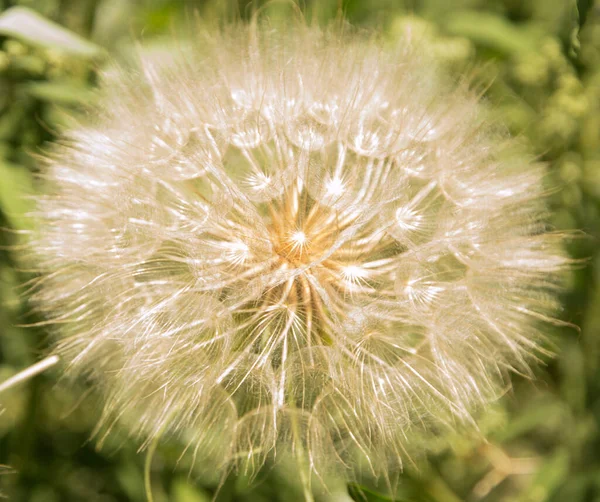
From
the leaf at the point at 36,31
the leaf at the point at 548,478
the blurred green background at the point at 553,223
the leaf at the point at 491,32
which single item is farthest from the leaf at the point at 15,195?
the leaf at the point at 548,478

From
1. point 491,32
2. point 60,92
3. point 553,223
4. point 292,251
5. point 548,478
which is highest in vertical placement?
point 491,32

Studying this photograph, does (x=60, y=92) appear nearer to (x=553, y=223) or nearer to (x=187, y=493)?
(x=187, y=493)

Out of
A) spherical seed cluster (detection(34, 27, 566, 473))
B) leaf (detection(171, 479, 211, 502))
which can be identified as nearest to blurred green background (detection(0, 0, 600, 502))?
leaf (detection(171, 479, 211, 502))

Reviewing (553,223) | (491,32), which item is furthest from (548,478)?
(491,32)

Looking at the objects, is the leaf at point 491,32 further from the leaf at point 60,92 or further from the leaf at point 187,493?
the leaf at point 187,493

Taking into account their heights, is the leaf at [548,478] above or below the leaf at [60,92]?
below

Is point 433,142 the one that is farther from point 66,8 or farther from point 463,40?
point 66,8
